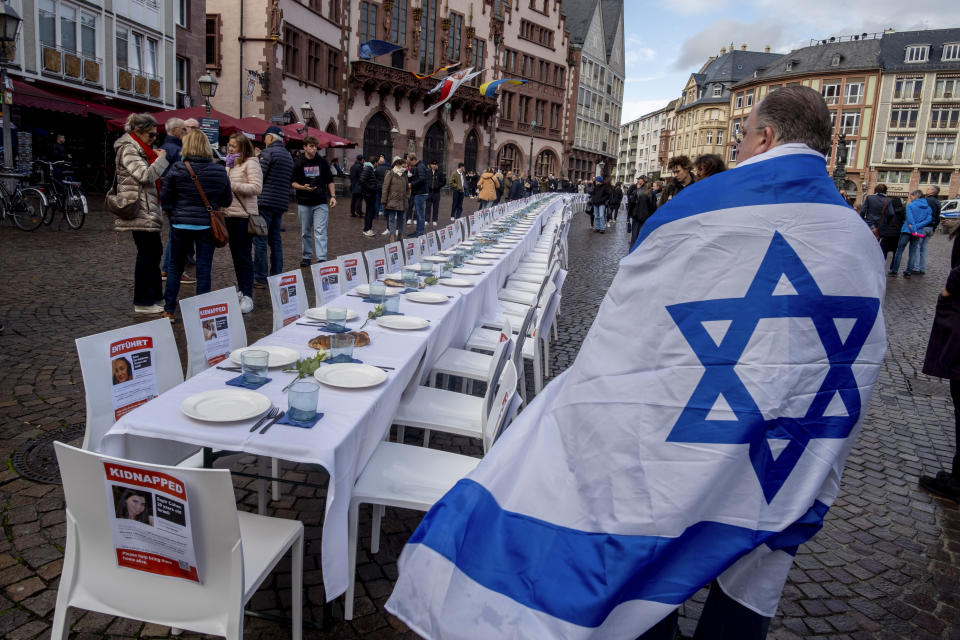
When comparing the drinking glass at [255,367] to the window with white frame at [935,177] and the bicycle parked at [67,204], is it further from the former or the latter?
the window with white frame at [935,177]

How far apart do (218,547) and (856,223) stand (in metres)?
1.82

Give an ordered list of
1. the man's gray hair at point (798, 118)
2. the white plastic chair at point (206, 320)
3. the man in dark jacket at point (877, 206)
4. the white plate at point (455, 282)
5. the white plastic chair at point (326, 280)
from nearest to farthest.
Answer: the man's gray hair at point (798, 118), the white plastic chair at point (206, 320), the white plastic chair at point (326, 280), the white plate at point (455, 282), the man in dark jacket at point (877, 206)

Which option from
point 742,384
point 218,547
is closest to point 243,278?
point 218,547

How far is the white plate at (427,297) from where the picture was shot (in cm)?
479

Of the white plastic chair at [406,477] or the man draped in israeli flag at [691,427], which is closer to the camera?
the man draped in israeli flag at [691,427]

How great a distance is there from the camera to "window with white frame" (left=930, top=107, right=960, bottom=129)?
54.3 m

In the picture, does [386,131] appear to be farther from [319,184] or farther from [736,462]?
[736,462]

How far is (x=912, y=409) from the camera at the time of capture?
588cm

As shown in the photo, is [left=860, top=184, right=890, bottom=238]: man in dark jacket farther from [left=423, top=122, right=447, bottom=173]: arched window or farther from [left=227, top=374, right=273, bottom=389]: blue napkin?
[left=423, top=122, right=447, bottom=173]: arched window

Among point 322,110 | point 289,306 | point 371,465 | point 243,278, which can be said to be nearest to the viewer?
point 371,465

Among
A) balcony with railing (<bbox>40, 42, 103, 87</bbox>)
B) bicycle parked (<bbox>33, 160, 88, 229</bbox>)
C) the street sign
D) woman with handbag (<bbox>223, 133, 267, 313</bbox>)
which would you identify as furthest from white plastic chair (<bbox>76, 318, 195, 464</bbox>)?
balcony with railing (<bbox>40, 42, 103, 87</bbox>)

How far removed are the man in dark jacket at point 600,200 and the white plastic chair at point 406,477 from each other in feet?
60.2

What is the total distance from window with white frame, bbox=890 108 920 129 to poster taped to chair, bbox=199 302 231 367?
218 feet

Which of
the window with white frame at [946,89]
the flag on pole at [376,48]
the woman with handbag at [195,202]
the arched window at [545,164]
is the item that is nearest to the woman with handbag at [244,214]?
the woman with handbag at [195,202]
